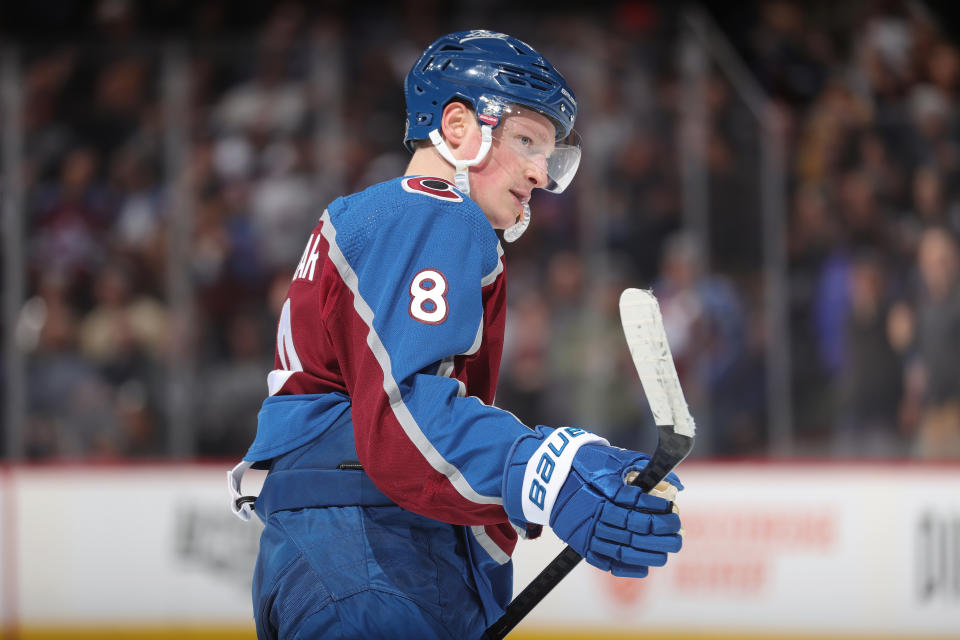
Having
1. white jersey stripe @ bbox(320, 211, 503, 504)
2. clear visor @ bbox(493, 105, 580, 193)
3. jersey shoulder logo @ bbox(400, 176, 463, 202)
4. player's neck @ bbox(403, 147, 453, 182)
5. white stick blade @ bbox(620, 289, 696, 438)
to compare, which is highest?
clear visor @ bbox(493, 105, 580, 193)

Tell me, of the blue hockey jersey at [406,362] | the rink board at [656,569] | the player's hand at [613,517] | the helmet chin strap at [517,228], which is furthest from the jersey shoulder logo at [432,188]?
the rink board at [656,569]

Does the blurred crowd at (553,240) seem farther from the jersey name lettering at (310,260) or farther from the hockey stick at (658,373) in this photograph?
the hockey stick at (658,373)

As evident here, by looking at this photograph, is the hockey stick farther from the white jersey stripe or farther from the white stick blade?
the white jersey stripe

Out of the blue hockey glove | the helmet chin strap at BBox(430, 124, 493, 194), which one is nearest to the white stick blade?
the blue hockey glove

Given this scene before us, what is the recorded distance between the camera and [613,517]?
4.66 feet

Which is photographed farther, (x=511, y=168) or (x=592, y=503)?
(x=511, y=168)

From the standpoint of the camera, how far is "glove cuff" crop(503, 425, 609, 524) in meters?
1.44

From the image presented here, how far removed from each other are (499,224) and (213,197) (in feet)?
13.8

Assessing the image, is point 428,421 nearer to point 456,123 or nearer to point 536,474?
point 536,474

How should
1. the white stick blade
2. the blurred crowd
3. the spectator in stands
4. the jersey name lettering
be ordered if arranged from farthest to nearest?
the blurred crowd → the spectator in stands → the jersey name lettering → the white stick blade

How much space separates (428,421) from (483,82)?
0.61m

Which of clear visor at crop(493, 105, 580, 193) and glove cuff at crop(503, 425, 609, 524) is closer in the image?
glove cuff at crop(503, 425, 609, 524)

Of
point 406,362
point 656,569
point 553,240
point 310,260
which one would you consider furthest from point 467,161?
point 553,240

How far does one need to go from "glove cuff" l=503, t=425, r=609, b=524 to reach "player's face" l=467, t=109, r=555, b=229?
0.50m
